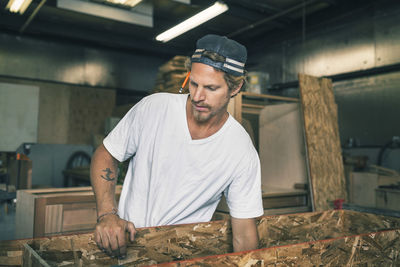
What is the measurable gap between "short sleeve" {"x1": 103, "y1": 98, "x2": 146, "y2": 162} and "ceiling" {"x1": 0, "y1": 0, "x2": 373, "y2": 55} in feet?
8.26

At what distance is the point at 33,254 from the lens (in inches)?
22.7

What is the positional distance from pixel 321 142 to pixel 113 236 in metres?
1.99

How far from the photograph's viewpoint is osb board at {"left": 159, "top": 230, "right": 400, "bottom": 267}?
575mm

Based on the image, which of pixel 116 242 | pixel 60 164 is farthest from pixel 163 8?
pixel 116 242

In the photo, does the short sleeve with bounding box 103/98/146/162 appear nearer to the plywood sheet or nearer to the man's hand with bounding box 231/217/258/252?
the man's hand with bounding box 231/217/258/252

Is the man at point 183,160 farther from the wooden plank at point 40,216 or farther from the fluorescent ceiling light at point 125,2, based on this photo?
the fluorescent ceiling light at point 125,2

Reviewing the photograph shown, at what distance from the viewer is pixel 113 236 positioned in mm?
759

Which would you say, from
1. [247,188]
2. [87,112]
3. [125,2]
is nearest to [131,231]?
[247,188]

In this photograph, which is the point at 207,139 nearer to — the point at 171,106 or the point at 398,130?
the point at 171,106

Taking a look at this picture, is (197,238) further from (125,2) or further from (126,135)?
(125,2)

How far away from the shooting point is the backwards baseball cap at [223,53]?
0.97 m

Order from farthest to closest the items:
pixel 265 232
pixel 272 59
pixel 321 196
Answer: pixel 272 59 < pixel 321 196 < pixel 265 232

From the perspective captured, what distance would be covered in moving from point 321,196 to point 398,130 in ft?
5.98

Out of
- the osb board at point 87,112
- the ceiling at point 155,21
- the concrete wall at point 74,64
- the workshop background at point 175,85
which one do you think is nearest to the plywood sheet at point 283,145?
the workshop background at point 175,85
